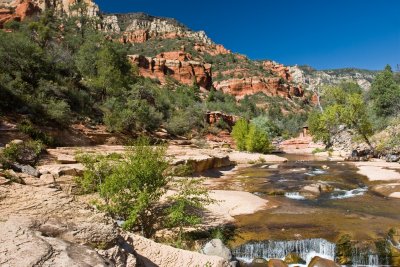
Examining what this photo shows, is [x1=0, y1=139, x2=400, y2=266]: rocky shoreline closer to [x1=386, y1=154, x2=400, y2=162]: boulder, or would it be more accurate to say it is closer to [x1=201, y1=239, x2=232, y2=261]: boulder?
[x1=201, y1=239, x2=232, y2=261]: boulder

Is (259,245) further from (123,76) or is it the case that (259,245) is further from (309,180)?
(123,76)

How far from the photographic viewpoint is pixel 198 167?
100 feet

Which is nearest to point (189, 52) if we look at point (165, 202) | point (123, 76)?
point (123, 76)

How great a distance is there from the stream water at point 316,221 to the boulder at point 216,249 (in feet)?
3.66

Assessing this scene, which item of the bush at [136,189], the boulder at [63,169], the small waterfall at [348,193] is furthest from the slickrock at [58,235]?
the small waterfall at [348,193]

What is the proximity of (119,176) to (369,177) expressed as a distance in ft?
70.1

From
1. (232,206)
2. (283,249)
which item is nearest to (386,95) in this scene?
(232,206)

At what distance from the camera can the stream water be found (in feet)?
42.8

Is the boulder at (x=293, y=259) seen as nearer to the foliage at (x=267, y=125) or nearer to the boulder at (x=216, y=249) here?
the boulder at (x=216, y=249)

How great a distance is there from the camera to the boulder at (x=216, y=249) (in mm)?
12000

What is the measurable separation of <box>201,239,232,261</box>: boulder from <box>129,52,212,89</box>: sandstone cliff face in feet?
348

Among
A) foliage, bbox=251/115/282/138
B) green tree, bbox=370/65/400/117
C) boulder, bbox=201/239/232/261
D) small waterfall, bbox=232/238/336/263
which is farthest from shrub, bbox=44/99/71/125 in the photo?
green tree, bbox=370/65/400/117

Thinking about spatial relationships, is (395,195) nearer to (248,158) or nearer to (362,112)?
(362,112)

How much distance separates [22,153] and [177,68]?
108 m
